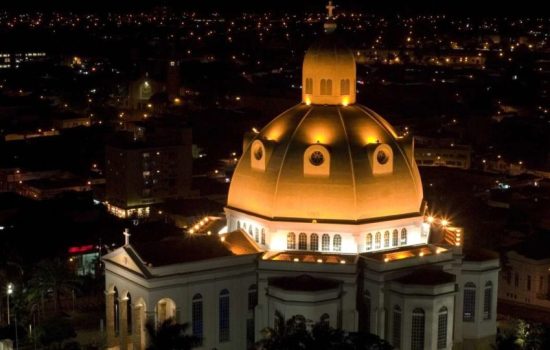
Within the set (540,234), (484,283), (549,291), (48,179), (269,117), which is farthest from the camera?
(269,117)

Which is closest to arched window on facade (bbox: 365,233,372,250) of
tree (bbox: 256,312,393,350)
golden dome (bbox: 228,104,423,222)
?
golden dome (bbox: 228,104,423,222)

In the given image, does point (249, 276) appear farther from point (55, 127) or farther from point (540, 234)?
point (55, 127)

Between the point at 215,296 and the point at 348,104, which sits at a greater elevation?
the point at 348,104

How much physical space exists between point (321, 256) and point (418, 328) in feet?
24.3

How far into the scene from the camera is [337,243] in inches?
2483

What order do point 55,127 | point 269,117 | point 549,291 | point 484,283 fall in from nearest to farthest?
1. point 484,283
2. point 549,291
3. point 55,127
4. point 269,117

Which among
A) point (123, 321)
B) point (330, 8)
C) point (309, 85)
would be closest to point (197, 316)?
point (123, 321)

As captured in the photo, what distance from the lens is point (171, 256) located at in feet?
204

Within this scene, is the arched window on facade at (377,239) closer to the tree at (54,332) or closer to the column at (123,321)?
the column at (123,321)

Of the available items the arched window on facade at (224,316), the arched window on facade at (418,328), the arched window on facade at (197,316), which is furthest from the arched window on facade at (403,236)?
the arched window on facade at (197,316)

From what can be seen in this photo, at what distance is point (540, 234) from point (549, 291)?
8154 mm

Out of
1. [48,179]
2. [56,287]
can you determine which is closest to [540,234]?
[56,287]

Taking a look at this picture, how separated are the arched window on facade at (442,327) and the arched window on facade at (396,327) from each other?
7.62 feet

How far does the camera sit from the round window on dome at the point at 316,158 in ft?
208
